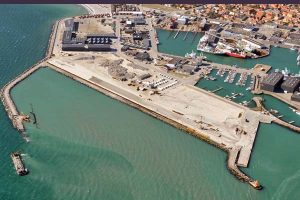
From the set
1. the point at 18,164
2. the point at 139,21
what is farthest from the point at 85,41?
the point at 18,164

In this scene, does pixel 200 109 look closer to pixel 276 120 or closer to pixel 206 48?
pixel 276 120

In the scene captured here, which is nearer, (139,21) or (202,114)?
(202,114)

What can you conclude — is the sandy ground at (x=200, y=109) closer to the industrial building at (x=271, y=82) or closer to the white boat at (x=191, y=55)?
the industrial building at (x=271, y=82)

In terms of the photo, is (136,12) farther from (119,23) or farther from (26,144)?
(26,144)

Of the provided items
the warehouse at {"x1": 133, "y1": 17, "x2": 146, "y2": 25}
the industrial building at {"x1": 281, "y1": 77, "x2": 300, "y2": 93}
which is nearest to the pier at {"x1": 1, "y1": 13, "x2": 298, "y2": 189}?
the industrial building at {"x1": 281, "y1": 77, "x2": 300, "y2": 93}

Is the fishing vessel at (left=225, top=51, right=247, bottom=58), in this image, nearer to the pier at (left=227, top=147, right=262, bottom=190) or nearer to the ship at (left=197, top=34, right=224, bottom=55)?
the ship at (left=197, top=34, right=224, bottom=55)

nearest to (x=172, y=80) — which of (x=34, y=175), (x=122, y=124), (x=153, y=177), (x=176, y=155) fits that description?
(x=122, y=124)

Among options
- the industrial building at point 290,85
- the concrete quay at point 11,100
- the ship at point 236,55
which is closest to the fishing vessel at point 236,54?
the ship at point 236,55
